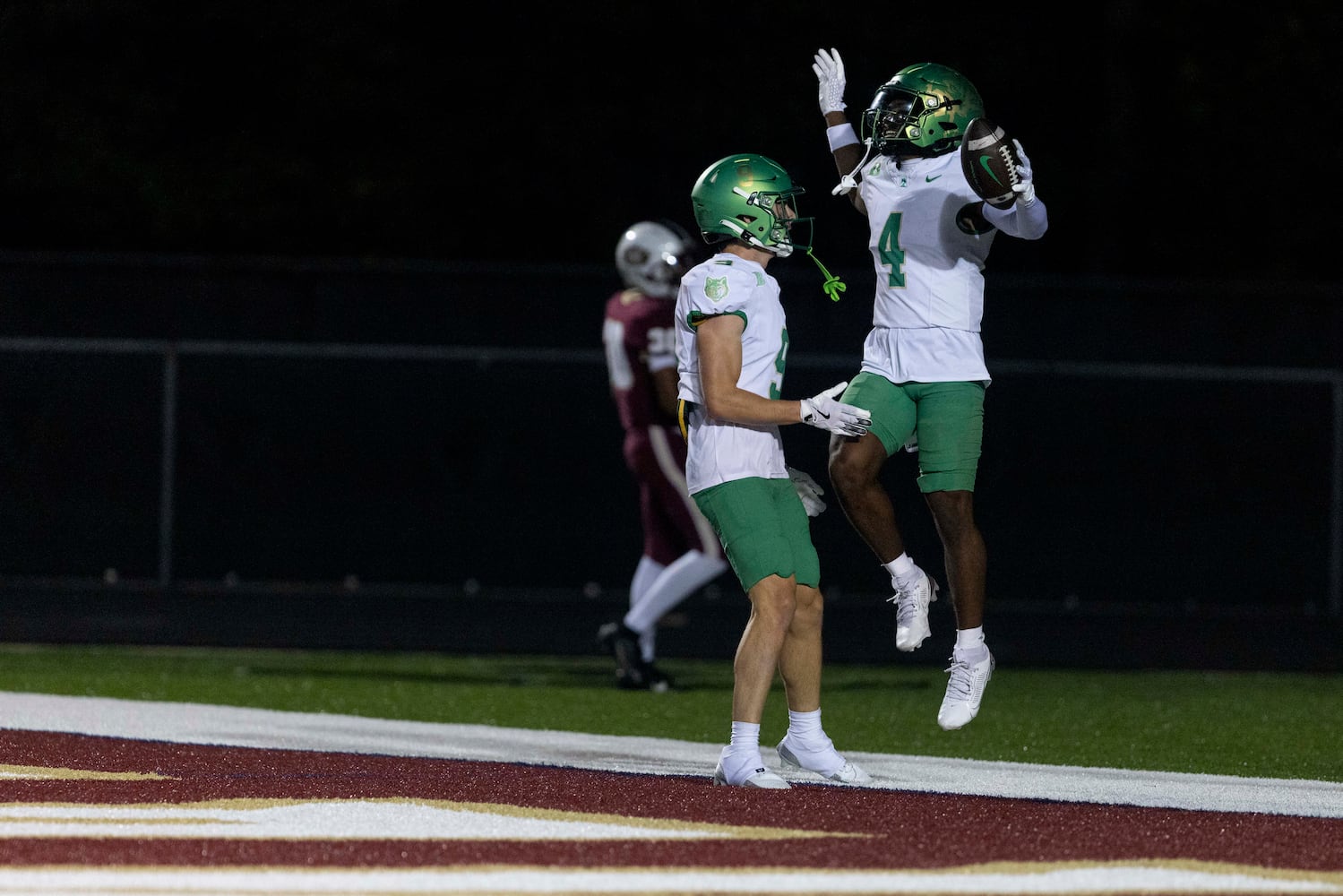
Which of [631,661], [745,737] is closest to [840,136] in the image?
[745,737]

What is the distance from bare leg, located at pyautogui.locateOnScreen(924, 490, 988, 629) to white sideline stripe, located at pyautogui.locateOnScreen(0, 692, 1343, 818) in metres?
0.52

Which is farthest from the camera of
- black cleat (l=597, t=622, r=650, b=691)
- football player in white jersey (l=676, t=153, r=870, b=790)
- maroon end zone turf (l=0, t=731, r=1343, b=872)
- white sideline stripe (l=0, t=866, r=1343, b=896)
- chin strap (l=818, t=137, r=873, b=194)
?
black cleat (l=597, t=622, r=650, b=691)

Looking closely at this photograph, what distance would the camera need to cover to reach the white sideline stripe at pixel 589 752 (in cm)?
630

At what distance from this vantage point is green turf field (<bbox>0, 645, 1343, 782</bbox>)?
8.04m

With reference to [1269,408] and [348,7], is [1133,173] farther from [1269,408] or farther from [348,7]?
[348,7]

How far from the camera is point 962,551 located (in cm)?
695

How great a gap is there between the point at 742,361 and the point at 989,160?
3.21ft

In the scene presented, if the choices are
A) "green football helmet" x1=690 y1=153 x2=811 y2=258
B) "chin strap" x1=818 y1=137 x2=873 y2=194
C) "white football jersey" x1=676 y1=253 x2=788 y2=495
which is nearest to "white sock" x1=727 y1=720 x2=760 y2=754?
"white football jersey" x1=676 y1=253 x2=788 y2=495

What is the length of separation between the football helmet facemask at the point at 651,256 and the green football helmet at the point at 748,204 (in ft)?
11.3

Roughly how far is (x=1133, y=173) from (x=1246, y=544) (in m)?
6.11

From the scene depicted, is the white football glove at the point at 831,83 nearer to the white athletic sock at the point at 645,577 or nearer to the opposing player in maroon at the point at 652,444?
the opposing player in maroon at the point at 652,444

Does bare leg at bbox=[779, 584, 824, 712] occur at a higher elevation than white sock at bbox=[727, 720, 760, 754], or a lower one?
higher

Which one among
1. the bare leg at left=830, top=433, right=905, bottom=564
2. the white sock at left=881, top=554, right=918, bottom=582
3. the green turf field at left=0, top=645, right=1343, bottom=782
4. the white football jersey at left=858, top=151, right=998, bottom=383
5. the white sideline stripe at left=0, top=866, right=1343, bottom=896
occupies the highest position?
the white football jersey at left=858, top=151, right=998, bottom=383

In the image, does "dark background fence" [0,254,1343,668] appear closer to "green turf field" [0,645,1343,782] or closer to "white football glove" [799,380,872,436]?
"green turf field" [0,645,1343,782]
